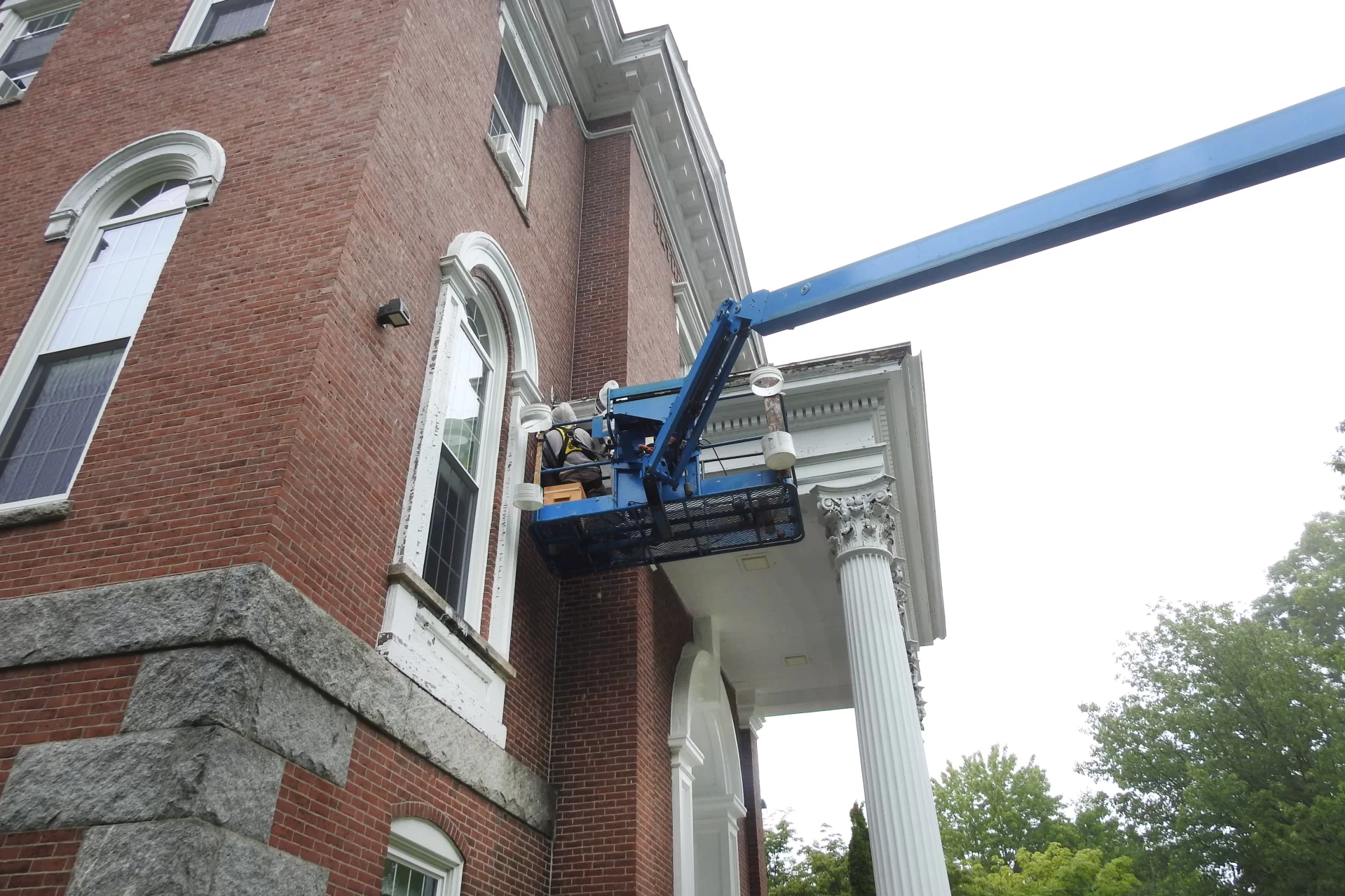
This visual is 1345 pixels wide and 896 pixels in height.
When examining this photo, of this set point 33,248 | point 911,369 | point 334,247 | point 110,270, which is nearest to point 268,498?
point 334,247

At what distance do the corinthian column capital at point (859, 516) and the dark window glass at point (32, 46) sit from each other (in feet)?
39.8

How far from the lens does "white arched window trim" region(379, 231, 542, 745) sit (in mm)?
7672

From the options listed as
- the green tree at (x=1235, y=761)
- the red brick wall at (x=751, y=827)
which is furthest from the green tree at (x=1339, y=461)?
the red brick wall at (x=751, y=827)

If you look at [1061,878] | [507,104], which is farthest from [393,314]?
[1061,878]

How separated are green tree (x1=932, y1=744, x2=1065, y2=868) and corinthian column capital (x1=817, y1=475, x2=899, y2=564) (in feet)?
117

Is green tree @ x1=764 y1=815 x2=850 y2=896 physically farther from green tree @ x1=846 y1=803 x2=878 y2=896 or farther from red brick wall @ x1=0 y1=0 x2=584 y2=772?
red brick wall @ x1=0 y1=0 x2=584 y2=772

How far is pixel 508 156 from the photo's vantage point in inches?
459

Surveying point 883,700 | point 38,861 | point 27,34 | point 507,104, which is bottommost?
point 38,861

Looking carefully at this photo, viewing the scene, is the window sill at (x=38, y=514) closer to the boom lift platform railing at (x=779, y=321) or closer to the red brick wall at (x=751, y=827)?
the boom lift platform railing at (x=779, y=321)

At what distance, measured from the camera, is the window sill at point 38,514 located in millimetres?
6574

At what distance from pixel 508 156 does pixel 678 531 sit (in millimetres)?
5410

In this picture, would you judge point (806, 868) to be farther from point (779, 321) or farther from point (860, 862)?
point (779, 321)

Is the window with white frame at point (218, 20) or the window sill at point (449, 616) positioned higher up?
the window with white frame at point (218, 20)

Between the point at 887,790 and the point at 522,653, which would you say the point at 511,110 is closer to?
the point at 522,653
